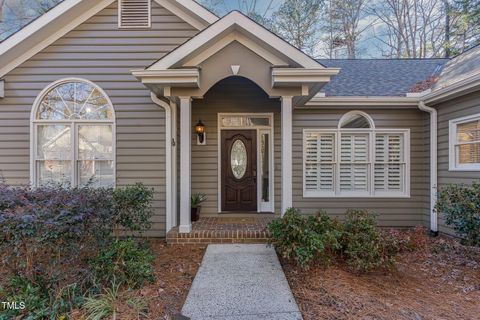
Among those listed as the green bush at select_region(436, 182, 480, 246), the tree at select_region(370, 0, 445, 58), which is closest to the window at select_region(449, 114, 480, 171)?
the green bush at select_region(436, 182, 480, 246)

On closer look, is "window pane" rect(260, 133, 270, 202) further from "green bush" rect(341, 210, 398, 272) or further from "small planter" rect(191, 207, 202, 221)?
"green bush" rect(341, 210, 398, 272)

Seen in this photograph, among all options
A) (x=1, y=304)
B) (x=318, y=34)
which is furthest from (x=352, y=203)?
(x=318, y=34)

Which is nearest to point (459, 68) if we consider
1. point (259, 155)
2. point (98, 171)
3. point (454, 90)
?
point (454, 90)

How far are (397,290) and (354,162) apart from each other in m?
3.43

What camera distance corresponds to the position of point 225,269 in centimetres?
380

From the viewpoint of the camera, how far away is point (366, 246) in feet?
12.5

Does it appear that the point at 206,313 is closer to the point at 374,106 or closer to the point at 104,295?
the point at 104,295

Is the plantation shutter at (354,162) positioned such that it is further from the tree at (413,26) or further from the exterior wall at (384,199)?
the tree at (413,26)

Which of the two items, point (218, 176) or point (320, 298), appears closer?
point (320, 298)

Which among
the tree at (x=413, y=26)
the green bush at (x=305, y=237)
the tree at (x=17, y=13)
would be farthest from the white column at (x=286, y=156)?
the tree at (x=17, y=13)

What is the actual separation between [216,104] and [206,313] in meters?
4.65

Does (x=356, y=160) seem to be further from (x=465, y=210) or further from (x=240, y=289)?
(x=240, y=289)

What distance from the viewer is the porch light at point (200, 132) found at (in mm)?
6161

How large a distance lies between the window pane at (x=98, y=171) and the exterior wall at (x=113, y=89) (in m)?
0.21
